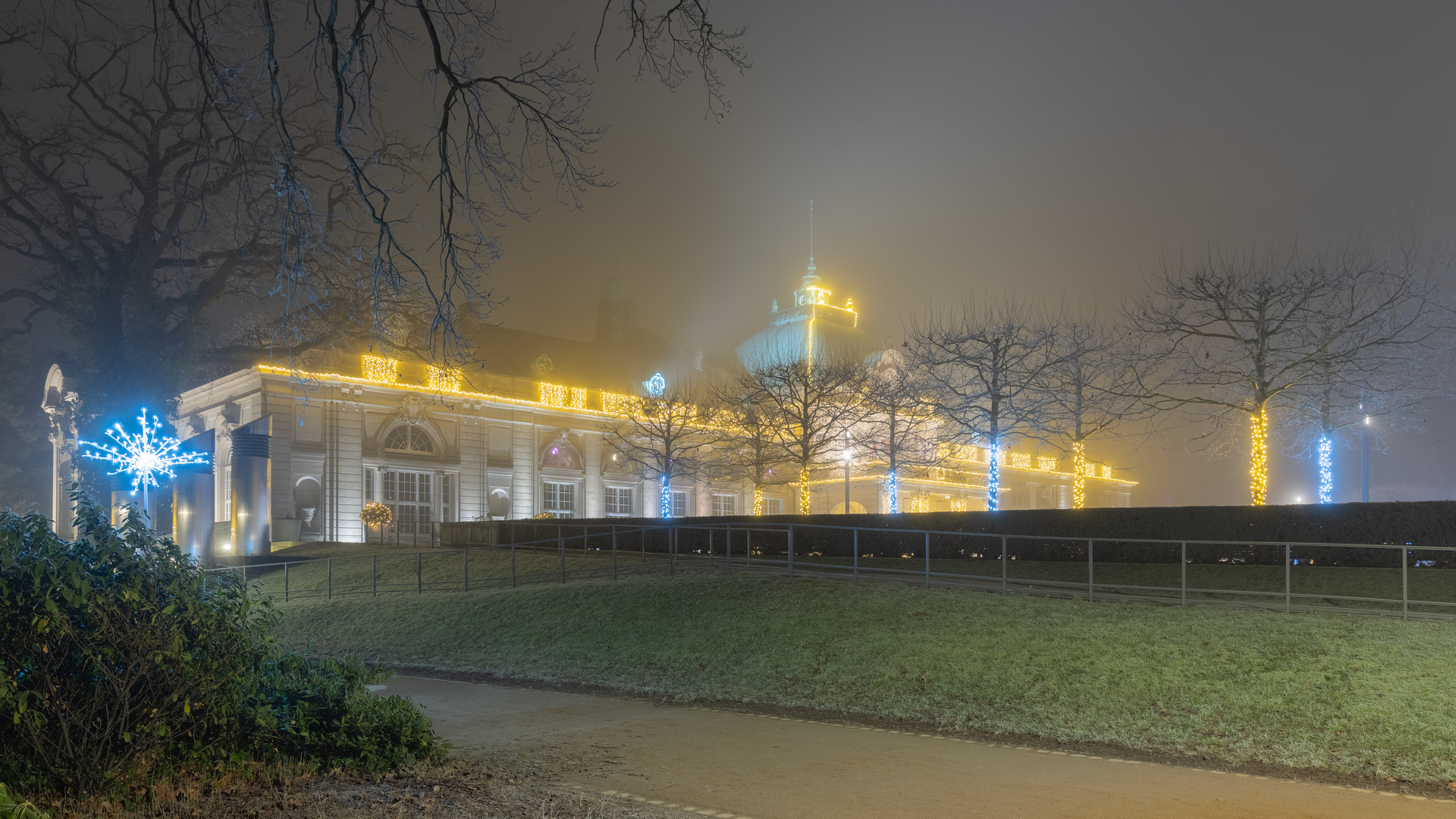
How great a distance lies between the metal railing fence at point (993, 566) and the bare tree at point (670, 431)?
48.3 ft

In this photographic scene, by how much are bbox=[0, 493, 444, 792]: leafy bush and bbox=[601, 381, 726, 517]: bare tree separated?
1465 inches

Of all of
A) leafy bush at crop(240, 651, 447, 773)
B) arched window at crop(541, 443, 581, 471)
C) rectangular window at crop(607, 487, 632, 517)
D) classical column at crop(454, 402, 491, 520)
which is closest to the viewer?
leafy bush at crop(240, 651, 447, 773)

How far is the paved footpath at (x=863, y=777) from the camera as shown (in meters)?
6.82

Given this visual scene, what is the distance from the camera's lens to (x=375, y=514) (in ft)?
→ 136

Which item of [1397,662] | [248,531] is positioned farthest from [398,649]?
[248,531]

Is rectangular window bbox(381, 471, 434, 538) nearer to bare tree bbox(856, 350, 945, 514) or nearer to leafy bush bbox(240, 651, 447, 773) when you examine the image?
A: bare tree bbox(856, 350, 945, 514)

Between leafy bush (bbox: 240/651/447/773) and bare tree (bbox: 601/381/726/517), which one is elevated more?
bare tree (bbox: 601/381/726/517)

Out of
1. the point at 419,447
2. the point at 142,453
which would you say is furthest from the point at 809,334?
the point at 142,453

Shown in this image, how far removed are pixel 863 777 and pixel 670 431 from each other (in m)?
38.5

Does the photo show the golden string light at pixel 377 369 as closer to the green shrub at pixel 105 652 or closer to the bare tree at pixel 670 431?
the bare tree at pixel 670 431

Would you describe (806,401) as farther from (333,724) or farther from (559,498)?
(333,724)

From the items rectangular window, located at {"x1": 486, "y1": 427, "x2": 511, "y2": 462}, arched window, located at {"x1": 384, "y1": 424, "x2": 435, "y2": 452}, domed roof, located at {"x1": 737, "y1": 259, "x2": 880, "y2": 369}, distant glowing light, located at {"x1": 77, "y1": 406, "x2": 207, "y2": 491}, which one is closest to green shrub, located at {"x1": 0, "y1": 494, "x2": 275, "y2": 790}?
distant glowing light, located at {"x1": 77, "y1": 406, "x2": 207, "y2": 491}

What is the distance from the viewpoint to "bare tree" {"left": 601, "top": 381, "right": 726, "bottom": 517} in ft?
149

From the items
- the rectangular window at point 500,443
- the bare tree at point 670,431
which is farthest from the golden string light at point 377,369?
the bare tree at point 670,431
